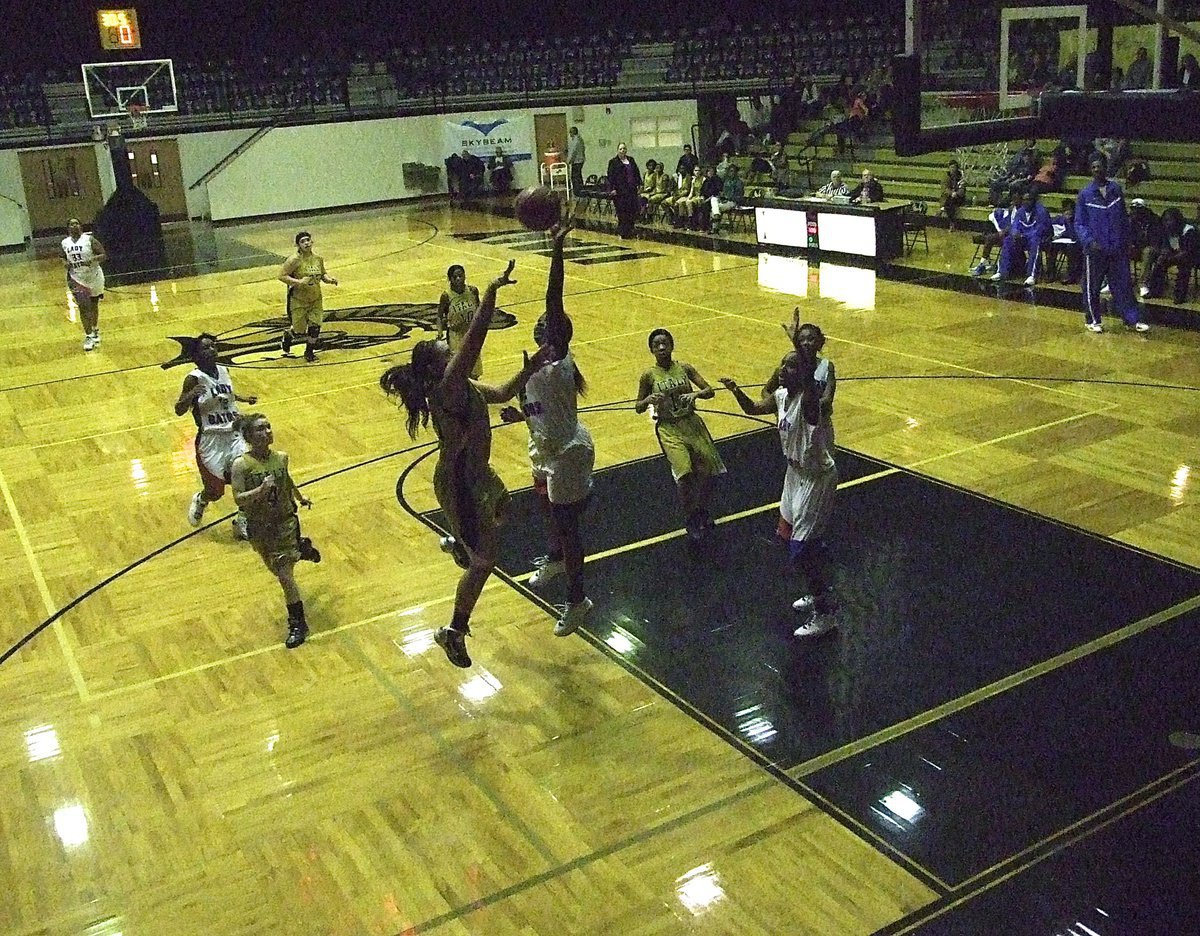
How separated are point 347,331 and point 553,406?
9.76 m

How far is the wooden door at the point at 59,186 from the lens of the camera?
26.9m

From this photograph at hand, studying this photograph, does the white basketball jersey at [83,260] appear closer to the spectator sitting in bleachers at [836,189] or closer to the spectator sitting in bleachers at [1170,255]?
the spectator sitting in bleachers at [836,189]

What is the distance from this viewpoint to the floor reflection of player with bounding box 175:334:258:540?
8.27m

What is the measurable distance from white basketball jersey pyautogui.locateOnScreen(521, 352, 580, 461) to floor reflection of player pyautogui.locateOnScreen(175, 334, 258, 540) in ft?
9.37

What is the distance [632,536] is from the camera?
8031 mm

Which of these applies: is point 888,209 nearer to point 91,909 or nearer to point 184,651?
point 184,651

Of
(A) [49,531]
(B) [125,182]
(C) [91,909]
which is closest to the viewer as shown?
(C) [91,909]

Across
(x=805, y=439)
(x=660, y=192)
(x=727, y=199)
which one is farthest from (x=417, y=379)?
(x=660, y=192)

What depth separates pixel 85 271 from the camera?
14250 mm

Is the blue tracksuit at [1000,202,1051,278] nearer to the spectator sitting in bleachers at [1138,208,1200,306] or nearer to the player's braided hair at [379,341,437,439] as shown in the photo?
the spectator sitting in bleachers at [1138,208,1200,306]

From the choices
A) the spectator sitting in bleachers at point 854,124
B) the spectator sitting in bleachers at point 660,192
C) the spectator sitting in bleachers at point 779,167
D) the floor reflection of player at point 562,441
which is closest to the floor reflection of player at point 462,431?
the floor reflection of player at point 562,441

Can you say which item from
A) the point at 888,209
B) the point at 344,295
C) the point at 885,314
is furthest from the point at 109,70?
the point at 885,314

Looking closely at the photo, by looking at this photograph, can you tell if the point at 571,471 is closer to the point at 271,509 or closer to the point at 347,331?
the point at 271,509

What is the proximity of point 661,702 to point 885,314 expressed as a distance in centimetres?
921
